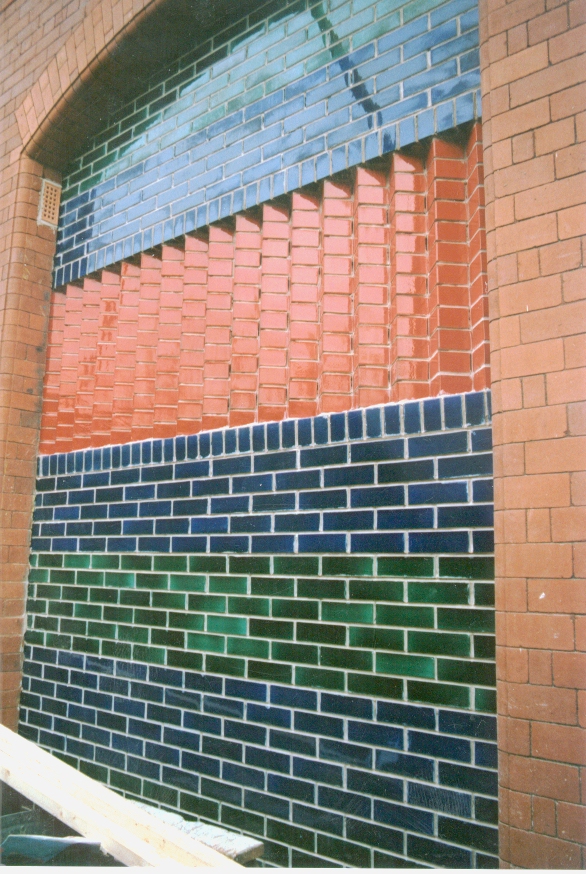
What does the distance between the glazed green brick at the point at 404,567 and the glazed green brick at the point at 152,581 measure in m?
1.21

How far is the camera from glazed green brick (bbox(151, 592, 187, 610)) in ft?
9.99

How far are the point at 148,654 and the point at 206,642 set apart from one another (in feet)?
1.38

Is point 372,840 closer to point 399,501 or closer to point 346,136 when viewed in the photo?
point 399,501

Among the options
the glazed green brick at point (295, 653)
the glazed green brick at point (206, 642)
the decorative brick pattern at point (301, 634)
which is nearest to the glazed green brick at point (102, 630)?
the decorative brick pattern at point (301, 634)

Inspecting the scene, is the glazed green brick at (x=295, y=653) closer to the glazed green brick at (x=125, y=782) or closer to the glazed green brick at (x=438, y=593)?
the glazed green brick at (x=438, y=593)

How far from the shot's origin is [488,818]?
2.02 metres

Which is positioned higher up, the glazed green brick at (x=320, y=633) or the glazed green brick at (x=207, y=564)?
the glazed green brick at (x=207, y=564)

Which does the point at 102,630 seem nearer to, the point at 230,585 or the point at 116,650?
the point at 116,650

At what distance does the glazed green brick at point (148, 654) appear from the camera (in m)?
3.10

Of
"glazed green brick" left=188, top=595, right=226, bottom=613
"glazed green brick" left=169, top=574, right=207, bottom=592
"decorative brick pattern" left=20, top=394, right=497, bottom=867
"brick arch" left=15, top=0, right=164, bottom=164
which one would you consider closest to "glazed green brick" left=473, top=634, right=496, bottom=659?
"decorative brick pattern" left=20, top=394, right=497, bottom=867

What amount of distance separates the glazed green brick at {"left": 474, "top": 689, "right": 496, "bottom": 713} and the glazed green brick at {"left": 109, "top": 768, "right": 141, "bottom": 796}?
182 centimetres

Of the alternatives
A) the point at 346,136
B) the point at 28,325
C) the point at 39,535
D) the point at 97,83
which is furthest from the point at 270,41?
the point at 39,535

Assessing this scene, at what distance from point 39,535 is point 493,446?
9.39ft

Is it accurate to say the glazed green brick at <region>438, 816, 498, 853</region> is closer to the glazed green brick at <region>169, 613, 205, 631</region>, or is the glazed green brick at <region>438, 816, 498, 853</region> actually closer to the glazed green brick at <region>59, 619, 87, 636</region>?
the glazed green brick at <region>169, 613, 205, 631</region>
